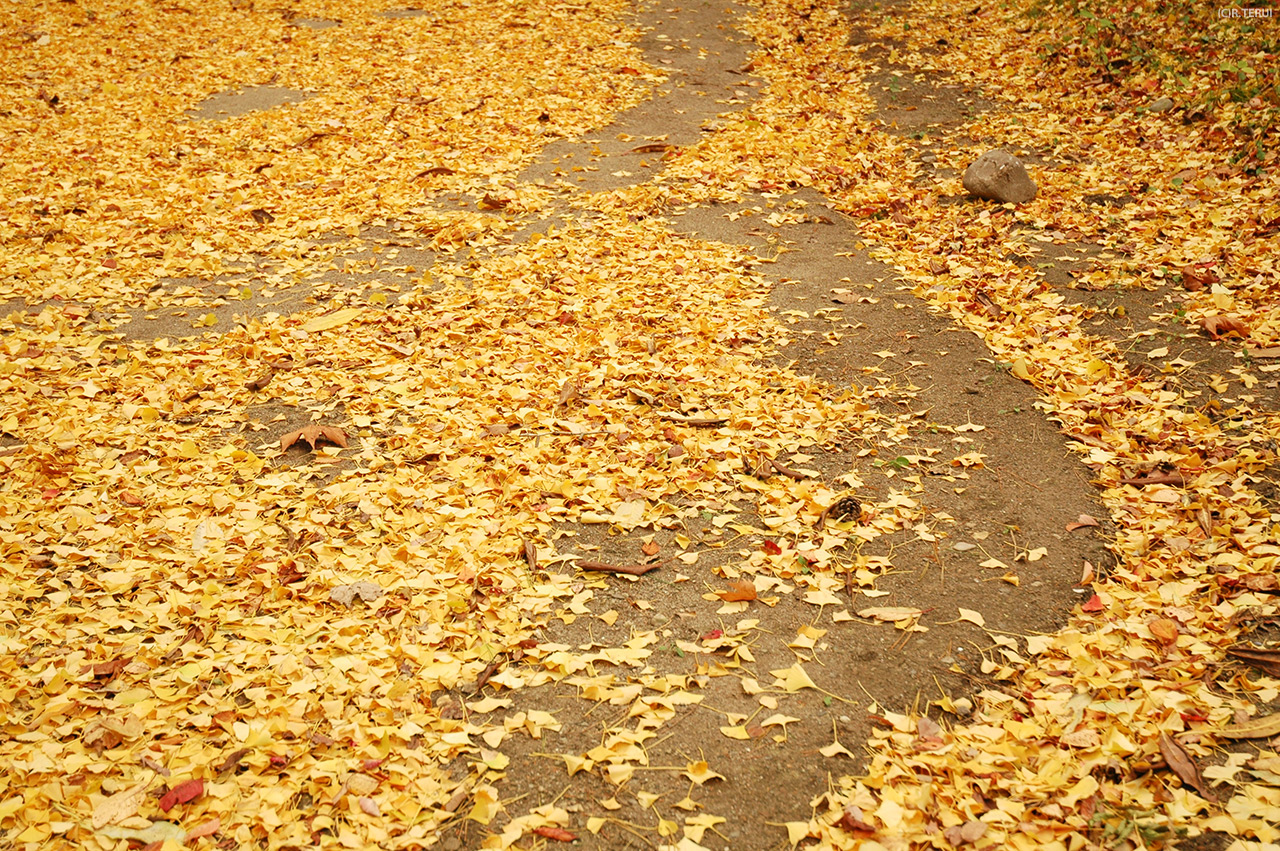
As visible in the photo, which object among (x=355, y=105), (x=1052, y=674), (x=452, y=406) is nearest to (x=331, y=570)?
(x=452, y=406)

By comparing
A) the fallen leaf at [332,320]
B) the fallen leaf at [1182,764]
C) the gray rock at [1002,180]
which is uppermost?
the gray rock at [1002,180]

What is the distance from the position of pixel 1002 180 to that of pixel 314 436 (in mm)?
6003

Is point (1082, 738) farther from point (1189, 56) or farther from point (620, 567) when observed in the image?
point (1189, 56)

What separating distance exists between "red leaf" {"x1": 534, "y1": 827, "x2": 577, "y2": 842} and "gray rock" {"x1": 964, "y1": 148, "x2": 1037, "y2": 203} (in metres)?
6.53

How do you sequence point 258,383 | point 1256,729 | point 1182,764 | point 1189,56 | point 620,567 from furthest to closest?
1. point 1189,56
2. point 258,383
3. point 620,567
4. point 1256,729
5. point 1182,764

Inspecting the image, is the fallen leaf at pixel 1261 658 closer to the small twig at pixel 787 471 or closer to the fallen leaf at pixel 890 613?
the fallen leaf at pixel 890 613

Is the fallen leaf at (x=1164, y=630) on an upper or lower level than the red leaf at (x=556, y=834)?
upper

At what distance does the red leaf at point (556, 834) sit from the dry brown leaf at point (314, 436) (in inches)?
103

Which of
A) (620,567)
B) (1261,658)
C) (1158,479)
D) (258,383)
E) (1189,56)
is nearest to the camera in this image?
(1261,658)

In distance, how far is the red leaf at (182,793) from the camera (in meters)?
2.82

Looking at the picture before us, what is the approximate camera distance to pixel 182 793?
286 cm

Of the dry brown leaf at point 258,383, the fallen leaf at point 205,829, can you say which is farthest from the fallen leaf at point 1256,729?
the dry brown leaf at point 258,383

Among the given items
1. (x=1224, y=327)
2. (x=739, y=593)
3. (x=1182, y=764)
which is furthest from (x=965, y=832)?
(x=1224, y=327)

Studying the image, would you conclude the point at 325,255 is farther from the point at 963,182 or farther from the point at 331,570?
the point at 963,182
